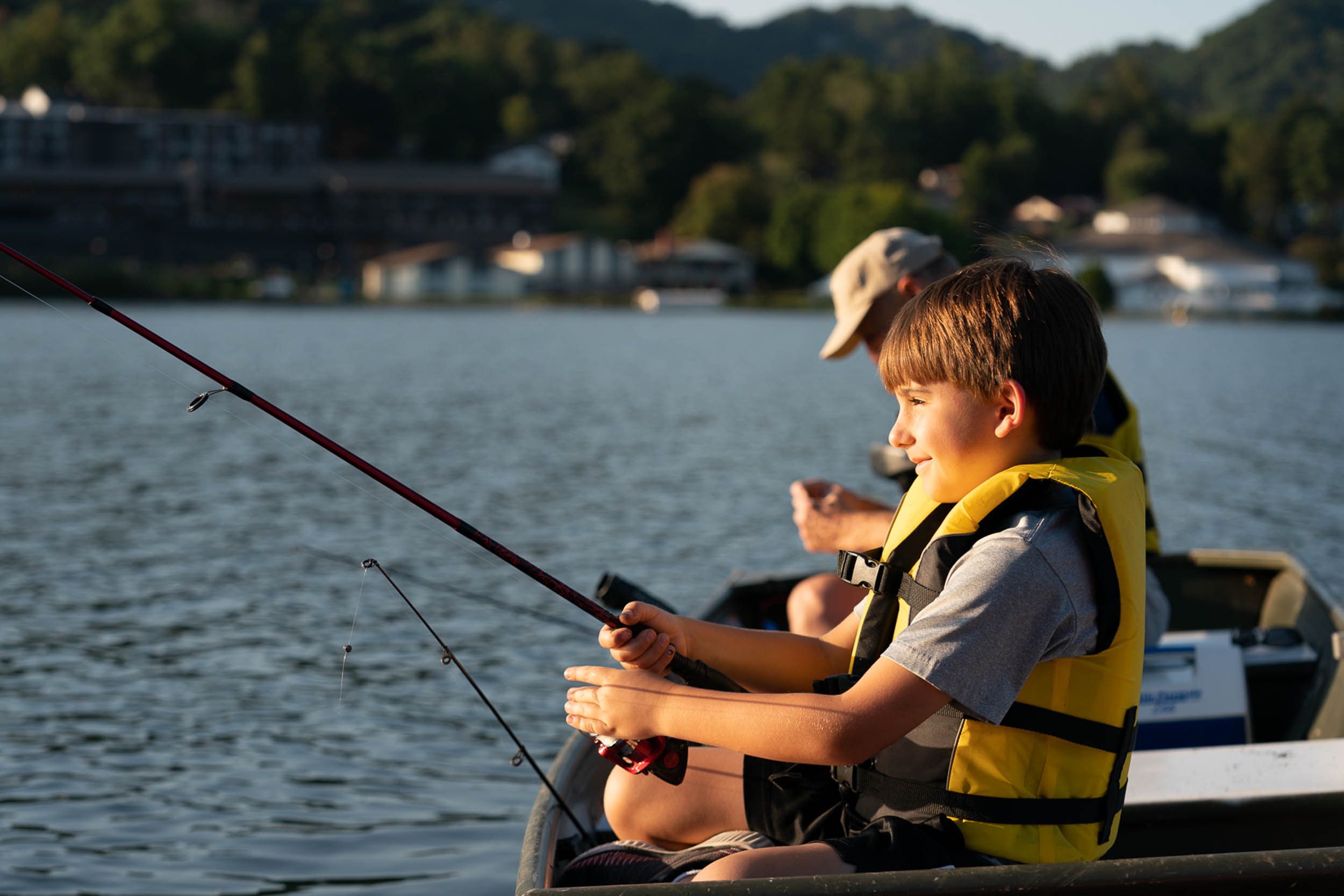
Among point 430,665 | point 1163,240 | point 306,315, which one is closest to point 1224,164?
point 1163,240

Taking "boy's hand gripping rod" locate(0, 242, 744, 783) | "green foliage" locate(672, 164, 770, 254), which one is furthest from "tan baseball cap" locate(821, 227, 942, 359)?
"green foliage" locate(672, 164, 770, 254)

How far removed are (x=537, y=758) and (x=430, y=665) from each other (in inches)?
63.1

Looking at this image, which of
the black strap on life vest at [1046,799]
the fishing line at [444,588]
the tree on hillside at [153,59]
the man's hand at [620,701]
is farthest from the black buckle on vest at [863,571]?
the tree on hillside at [153,59]

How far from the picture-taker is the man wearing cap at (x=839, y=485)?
3844 mm

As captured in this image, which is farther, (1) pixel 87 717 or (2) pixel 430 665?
(2) pixel 430 665

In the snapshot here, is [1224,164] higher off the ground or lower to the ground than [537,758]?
higher

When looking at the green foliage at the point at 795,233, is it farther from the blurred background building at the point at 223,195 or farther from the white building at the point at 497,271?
the blurred background building at the point at 223,195

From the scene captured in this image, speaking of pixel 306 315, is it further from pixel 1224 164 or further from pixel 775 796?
pixel 1224 164

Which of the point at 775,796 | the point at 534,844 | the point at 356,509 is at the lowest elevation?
the point at 356,509

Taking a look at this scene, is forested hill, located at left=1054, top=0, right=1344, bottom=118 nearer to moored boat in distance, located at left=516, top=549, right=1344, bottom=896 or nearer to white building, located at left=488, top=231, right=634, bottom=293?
white building, located at left=488, top=231, right=634, bottom=293

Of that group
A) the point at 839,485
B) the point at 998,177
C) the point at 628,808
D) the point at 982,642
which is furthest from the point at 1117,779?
the point at 998,177

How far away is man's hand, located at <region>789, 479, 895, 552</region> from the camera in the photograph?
3.86m

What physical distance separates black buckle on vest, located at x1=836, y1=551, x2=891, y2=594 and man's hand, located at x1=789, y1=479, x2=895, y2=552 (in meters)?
1.26

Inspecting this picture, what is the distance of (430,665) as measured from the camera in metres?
7.31
